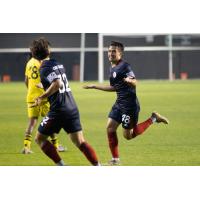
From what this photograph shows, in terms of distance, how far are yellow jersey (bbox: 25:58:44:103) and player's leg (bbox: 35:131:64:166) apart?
2.78 feet

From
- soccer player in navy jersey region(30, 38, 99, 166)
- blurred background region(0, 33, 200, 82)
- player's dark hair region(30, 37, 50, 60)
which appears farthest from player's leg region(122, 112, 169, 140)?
player's dark hair region(30, 37, 50, 60)

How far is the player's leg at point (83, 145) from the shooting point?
22.9 ft

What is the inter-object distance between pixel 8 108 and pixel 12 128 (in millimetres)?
371

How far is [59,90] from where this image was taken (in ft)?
22.8

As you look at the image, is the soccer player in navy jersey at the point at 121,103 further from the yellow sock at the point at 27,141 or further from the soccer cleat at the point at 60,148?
the yellow sock at the point at 27,141

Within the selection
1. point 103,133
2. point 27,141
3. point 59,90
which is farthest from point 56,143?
point 59,90

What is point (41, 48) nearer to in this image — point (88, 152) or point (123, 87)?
point (123, 87)

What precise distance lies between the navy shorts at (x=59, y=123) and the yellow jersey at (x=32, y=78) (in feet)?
2.91

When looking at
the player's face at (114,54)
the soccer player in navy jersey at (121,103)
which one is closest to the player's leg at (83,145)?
the soccer player in navy jersey at (121,103)

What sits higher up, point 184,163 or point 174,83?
point 174,83

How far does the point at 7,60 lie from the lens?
7969mm

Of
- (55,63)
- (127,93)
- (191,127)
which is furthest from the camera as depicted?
(191,127)

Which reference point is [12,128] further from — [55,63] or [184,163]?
[184,163]

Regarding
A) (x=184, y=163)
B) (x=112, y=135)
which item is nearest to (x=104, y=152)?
(x=112, y=135)
